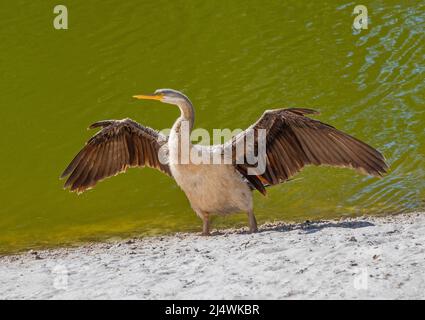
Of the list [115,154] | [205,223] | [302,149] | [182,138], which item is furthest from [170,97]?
[302,149]

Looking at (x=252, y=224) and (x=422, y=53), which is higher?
(x=422, y=53)

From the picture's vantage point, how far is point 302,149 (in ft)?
40.4

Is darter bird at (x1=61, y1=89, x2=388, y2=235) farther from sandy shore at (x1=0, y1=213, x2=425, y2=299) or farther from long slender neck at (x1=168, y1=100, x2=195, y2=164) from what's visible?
sandy shore at (x1=0, y1=213, x2=425, y2=299)

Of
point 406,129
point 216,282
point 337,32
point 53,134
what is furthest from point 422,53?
point 216,282

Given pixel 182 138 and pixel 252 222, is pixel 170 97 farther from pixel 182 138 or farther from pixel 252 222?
pixel 252 222

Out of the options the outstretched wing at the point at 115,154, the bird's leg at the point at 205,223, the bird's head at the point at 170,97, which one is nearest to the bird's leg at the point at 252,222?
the bird's leg at the point at 205,223

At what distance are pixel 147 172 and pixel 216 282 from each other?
7.03 metres

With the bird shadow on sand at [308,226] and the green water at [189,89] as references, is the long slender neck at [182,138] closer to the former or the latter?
the bird shadow on sand at [308,226]

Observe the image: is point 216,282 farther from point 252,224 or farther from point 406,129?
point 406,129

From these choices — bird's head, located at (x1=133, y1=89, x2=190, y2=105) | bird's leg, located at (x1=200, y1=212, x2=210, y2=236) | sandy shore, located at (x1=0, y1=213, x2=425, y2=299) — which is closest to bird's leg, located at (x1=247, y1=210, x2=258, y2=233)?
sandy shore, located at (x1=0, y1=213, x2=425, y2=299)

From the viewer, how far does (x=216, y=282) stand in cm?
960

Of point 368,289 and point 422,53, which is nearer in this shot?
point 368,289

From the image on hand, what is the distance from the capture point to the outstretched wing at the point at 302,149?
12031mm

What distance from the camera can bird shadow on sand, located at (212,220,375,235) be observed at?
11.8 meters
